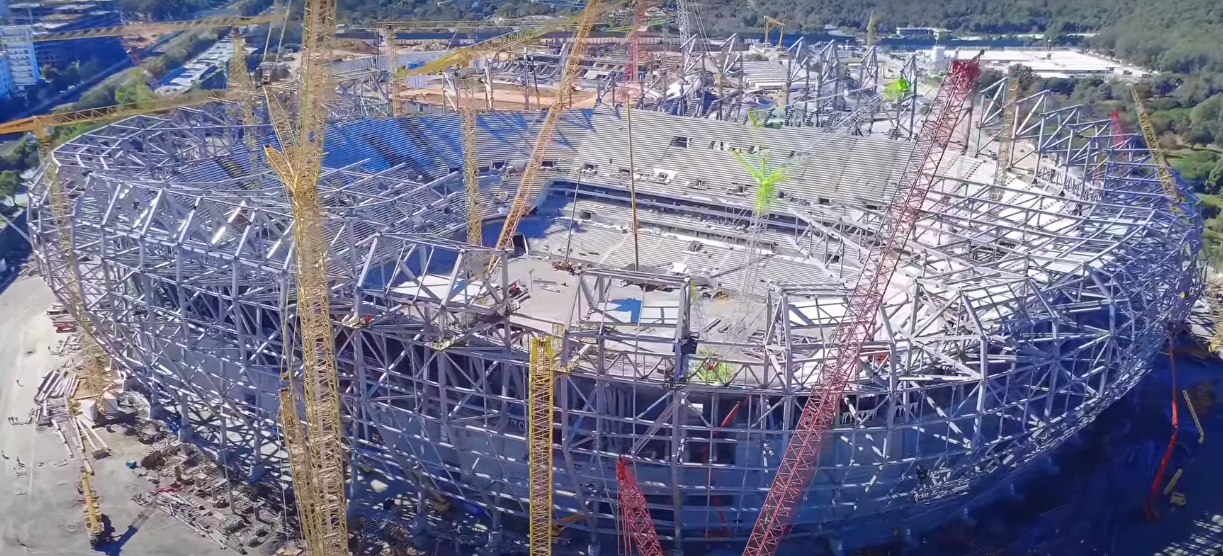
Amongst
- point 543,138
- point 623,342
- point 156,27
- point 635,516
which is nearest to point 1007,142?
point 543,138

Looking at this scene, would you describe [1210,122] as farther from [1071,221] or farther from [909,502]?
[909,502]

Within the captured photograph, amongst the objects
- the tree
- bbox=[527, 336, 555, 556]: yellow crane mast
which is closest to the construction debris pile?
Answer: bbox=[527, 336, 555, 556]: yellow crane mast

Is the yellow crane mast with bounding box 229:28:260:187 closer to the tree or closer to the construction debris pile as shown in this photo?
the construction debris pile

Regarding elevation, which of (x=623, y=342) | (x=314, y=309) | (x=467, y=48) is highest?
(x=467, y=48)

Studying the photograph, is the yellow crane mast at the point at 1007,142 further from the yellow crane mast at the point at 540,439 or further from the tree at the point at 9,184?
the tree at the point at 9,184

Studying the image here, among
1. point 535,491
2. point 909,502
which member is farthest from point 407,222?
point 909,502

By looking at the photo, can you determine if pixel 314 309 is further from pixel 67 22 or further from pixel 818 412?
pixel 67 22
